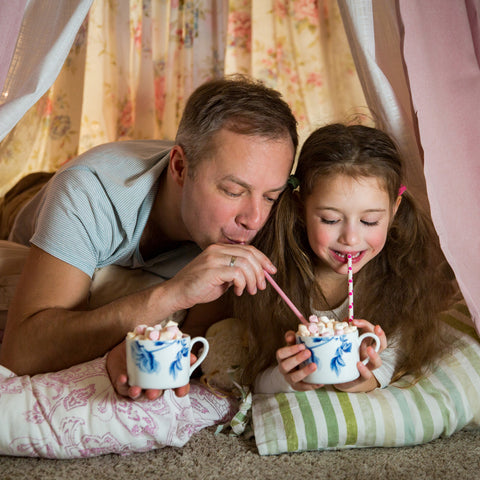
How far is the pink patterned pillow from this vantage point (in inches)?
48.2

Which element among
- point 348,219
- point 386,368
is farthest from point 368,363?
point 348,219

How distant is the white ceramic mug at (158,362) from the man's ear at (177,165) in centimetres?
56

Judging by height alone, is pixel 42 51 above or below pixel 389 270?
above

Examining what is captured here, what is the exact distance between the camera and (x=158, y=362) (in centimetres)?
113

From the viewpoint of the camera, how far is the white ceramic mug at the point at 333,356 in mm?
1183

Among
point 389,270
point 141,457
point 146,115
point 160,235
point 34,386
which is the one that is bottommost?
point 141,457

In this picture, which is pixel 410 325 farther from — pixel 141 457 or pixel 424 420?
pixel 141 457

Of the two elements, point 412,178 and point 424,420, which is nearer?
point 424,420

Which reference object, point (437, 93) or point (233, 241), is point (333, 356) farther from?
point (437, 93)

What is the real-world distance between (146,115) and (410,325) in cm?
167

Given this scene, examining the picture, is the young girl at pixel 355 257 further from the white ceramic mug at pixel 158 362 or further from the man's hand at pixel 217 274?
the white ceramic mug at pixel 158 362

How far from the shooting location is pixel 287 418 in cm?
134

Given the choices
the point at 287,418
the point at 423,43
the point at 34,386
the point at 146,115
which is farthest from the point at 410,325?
the point at 146,115

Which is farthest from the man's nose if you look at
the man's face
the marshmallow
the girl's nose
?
the marshmallow
